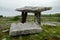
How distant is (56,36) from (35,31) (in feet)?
5.30

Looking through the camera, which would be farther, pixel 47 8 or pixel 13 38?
pixel 47 8

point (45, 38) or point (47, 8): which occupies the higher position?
point (47, 8)

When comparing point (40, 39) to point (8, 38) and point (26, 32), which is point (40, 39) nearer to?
point (26, 32)

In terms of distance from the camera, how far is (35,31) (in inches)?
644

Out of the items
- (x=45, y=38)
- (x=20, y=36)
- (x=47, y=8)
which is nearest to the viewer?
(x=45, y=38)

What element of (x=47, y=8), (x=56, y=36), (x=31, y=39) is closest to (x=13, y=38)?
(x=31, y=39)

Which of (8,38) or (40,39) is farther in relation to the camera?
(8,38)

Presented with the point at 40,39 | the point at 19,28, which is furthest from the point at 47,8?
the point at 40,39

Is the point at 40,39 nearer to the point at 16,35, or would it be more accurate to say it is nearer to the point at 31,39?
the point at 31,39

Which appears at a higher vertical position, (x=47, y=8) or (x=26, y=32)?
(x=47, y=8)

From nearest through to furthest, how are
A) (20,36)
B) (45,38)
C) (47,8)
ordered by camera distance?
1. (45,38)
2. (20,36)
3. (47,8)

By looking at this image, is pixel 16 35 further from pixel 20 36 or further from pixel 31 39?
pixel 31 39

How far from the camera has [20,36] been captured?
53.0 ft

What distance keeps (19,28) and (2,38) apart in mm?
1461
